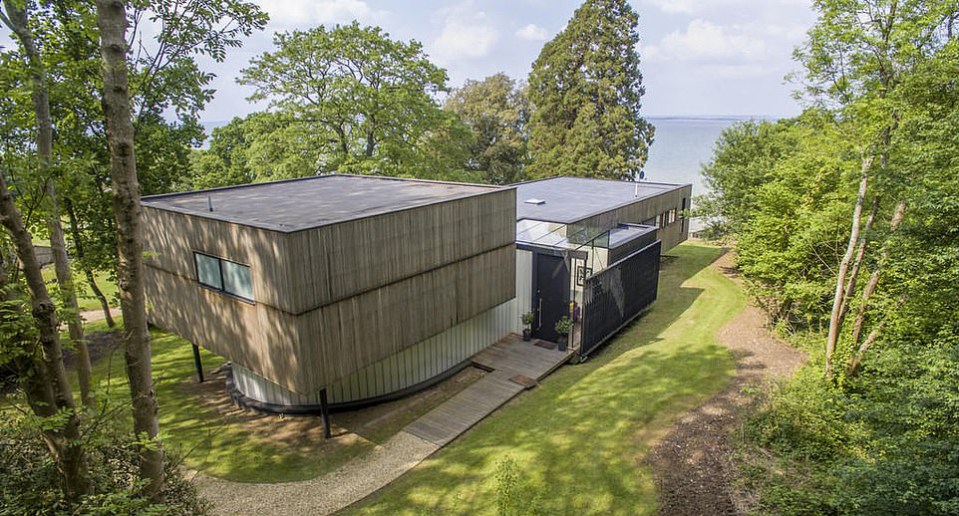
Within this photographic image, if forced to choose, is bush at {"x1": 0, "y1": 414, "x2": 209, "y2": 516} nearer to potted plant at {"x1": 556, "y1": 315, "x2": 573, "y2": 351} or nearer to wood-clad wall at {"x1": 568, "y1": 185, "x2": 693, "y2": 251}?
potted plant at {"x1": 556, "y1": 315, "x2": 573, "y2": 351}

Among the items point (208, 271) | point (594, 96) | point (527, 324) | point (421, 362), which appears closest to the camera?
point (208, 271)

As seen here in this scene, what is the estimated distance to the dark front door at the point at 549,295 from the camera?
51.8ft

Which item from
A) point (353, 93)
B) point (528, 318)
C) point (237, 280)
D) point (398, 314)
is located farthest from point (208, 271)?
point (353, 93)

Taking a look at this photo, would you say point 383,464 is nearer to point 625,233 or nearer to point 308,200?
point 308,200

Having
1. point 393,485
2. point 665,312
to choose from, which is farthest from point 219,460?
point 665,312

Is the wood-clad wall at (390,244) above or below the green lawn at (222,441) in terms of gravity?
above

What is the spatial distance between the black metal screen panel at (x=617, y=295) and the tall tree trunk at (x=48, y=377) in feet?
39.7

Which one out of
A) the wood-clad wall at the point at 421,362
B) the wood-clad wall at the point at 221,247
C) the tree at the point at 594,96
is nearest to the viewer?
the wood-clad wall at the point at 221,247

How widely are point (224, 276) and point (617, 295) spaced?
11.6m

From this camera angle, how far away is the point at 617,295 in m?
16.9

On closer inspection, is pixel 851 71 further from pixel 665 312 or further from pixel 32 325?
pixel 32 325

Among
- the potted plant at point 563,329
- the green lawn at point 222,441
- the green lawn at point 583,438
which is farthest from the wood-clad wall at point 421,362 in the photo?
the green lawn at point 583,438

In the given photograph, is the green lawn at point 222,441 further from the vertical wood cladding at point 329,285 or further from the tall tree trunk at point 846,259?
the tall tree trunk at point 846,259

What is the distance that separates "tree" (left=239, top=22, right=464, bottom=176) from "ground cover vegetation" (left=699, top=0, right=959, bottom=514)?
15729mm
